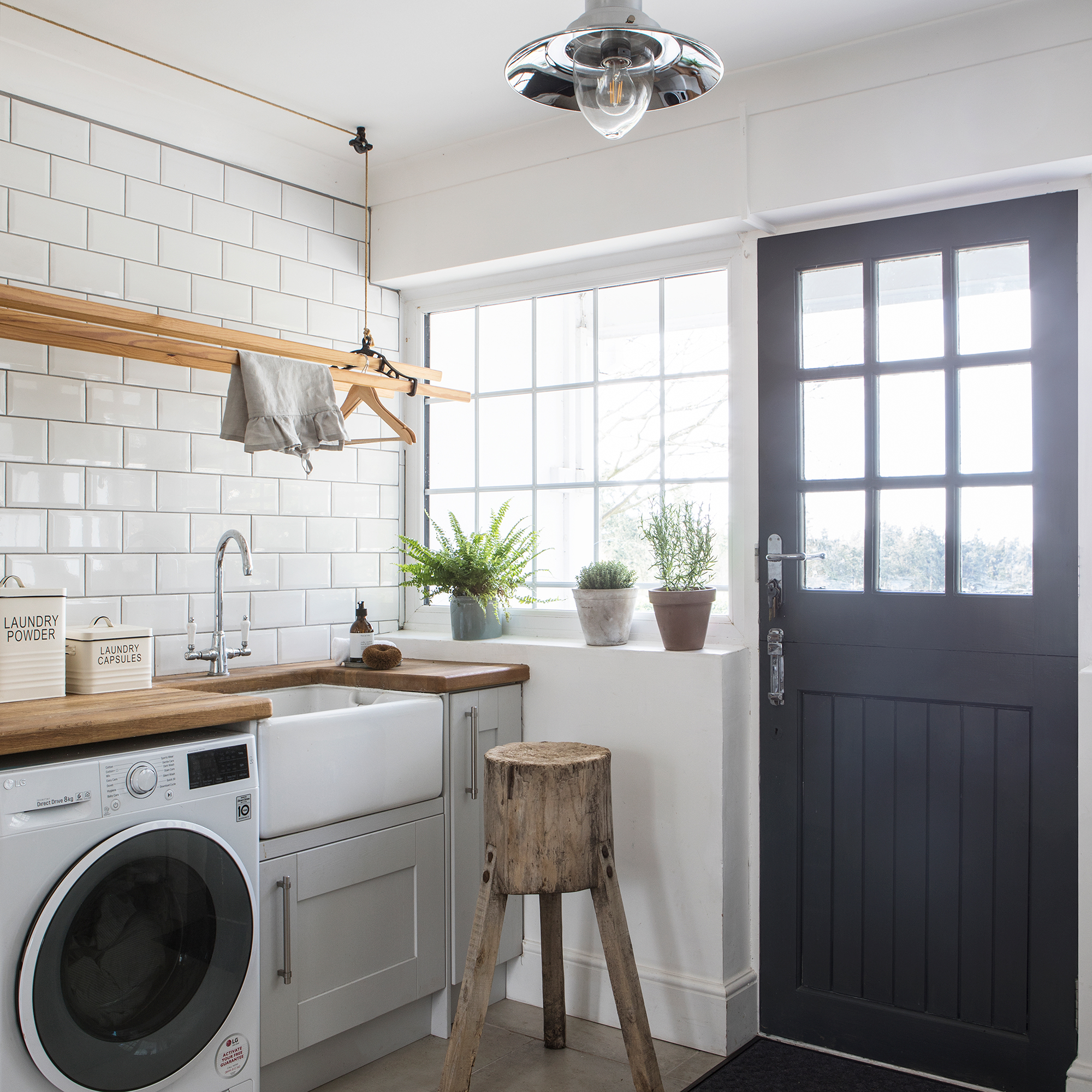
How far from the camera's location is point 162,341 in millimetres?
2441

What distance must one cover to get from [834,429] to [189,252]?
75.5 inches

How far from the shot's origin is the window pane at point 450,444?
354 cm

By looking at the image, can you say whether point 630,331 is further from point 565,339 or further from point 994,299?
point 994,299

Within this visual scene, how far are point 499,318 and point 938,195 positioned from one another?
1488mm

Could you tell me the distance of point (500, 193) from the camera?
126 inches

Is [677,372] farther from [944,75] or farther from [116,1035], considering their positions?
[116,1035]

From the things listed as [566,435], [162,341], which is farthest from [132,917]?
[566,435]

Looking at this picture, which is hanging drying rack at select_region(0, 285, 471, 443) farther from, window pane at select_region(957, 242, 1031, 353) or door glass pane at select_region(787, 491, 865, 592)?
window pane at select_region(957, 242, 1031, 353)

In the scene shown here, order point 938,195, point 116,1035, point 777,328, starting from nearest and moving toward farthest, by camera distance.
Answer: point 116,1035 → point 938,195 → point 777,328

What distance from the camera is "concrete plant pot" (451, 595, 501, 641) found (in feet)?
10.5

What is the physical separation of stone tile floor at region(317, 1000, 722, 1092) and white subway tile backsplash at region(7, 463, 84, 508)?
1626mm

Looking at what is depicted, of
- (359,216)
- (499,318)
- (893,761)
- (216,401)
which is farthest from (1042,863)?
(359,216)

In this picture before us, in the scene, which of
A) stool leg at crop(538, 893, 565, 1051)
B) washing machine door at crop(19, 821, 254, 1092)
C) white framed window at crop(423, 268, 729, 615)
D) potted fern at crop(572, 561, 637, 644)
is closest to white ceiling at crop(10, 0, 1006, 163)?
white framed window at crop(423, 268, 729, 615)

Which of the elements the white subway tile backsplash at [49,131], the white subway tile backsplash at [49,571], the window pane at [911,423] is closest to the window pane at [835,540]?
the window pane at [911,423]
